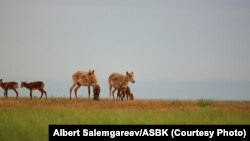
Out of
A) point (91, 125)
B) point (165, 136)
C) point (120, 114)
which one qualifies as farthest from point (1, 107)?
point (165, 136)

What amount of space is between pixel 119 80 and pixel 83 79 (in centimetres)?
238

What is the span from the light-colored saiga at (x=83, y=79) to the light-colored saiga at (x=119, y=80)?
5.42 feet

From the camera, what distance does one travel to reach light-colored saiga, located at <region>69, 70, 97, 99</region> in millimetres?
29656

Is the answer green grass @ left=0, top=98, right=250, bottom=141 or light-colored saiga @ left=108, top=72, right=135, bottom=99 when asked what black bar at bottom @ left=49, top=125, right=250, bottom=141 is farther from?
light-colored saiga @ left=108, top=72, right=135, bottom=99

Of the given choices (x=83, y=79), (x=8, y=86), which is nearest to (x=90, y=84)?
(x=83, y=79)

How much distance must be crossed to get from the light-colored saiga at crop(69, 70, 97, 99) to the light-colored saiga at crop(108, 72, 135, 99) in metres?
1.65

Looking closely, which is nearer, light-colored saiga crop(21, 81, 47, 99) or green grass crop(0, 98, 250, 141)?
green grass crop(0, 98, 250, 141)

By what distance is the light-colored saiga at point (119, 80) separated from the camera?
101ft

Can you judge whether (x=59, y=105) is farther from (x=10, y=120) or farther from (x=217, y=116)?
(x=217, y=116)

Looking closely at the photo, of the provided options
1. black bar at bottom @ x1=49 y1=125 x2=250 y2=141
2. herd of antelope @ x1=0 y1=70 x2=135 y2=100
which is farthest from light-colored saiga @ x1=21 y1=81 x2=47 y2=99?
black bar at bottom @ x1=49 y1=125 x2=250 y2=141

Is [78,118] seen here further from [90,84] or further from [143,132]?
[90,84]

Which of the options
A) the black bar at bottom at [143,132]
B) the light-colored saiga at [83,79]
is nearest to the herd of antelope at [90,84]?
the light-colored saiga at [83,79]

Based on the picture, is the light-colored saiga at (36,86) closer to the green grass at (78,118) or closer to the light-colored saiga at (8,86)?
the light-colored saiga at (8,86)

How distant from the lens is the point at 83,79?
30.4 metres
